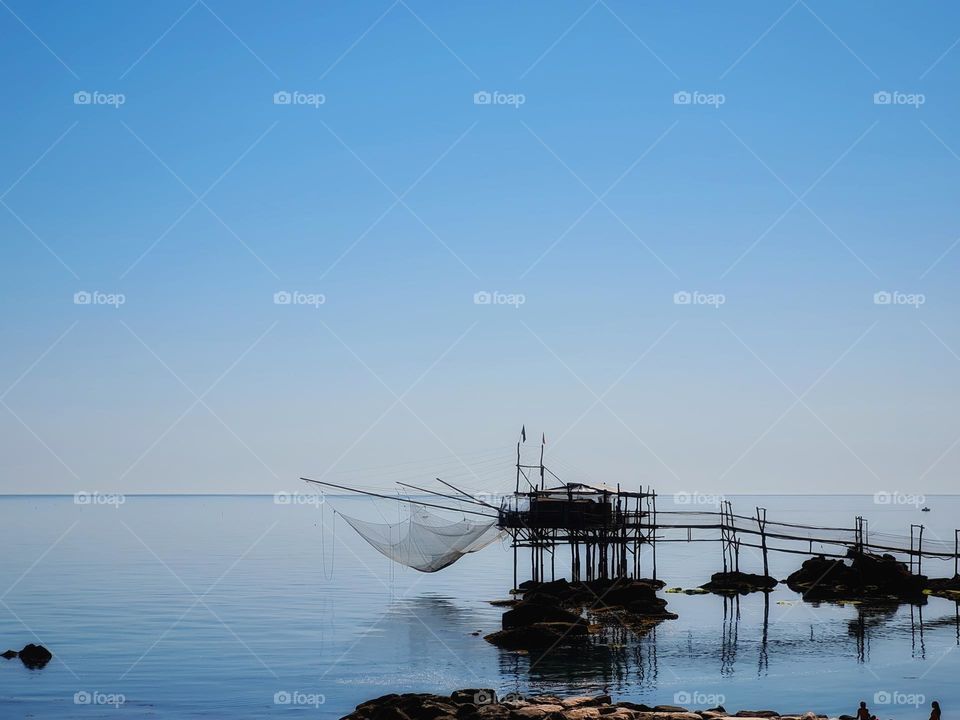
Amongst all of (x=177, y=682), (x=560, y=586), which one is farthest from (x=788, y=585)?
(x=177, y=682)

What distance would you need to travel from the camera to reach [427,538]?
5456 centimetres

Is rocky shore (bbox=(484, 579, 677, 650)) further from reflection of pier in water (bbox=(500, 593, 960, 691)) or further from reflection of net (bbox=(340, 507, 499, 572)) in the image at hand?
reflection of net (bbox=(340, 507, 499, 572))

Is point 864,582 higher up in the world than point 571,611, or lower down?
higher up

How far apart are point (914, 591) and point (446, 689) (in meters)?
37.6

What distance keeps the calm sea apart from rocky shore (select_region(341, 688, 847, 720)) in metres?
4.67

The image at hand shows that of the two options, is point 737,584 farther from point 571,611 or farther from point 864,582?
point 571,611

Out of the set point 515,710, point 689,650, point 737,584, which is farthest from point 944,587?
point 515,710

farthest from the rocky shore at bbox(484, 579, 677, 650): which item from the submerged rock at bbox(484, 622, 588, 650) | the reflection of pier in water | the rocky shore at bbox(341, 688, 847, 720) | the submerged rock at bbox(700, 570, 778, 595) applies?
the rocky shore at bbox(341, 688, 847, 720)

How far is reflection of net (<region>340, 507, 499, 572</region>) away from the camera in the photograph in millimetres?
54156

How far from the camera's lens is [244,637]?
4669 centimetres

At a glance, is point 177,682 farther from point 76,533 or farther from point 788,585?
point 76,533

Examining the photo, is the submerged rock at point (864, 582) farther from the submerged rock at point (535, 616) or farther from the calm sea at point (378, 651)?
the submerged rock at point (535, 616)

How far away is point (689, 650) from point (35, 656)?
25574 millimetres

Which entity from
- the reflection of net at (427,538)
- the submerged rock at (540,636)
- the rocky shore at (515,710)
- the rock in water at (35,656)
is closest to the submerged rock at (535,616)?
the submerged rock at (540,636)
